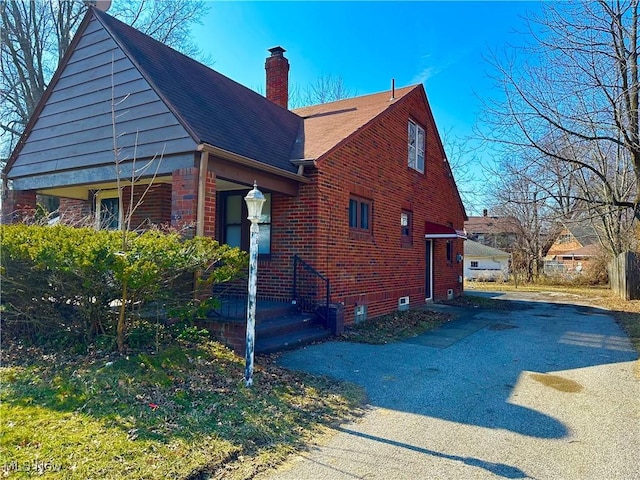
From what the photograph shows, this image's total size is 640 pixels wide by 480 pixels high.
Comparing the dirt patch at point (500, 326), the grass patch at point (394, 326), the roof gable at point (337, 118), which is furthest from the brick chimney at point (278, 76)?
the dirt patch at point (500, 326)

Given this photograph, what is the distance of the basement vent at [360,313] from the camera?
10.2 meters

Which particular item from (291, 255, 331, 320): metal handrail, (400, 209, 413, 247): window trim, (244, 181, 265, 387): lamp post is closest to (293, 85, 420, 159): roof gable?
(291, 255, 331, 320): metal handrail

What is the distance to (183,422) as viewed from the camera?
4.05 m

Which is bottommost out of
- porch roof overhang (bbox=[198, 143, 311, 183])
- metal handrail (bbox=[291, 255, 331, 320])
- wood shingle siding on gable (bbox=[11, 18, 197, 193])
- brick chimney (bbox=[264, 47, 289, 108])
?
metal handrail (bbox=[291, 255, 331, 320])

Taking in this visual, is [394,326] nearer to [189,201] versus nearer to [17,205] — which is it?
[189,201]

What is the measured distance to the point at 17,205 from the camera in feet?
31.3

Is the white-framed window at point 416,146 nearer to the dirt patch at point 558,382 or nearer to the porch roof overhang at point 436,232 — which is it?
the porch roof overhang at point 436,232

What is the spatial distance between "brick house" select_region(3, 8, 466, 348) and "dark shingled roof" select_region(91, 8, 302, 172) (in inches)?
1.6

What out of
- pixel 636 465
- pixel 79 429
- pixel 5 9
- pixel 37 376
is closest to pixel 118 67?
pixel 37 376

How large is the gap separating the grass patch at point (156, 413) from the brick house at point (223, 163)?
8.00 feet

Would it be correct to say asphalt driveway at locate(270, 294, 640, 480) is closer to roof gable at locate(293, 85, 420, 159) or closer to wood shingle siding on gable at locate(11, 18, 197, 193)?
wood shingle siding on gable at locate(11, 18, 197, 193)

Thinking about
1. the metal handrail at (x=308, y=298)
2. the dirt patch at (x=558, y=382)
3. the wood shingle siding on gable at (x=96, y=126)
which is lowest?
the dirt patch at (x=558, y=382)

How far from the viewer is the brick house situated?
290 inches

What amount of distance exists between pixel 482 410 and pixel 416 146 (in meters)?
10.8
